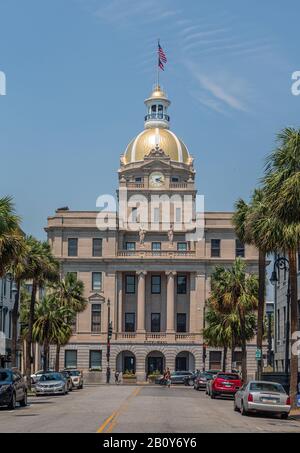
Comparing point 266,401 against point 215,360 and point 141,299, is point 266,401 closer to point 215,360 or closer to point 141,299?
point 215,360

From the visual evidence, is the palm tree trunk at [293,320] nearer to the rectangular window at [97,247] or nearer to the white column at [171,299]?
the white column at [171,299]

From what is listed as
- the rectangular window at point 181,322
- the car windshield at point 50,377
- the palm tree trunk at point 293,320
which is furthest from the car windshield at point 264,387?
the rectangular window at point 181,322

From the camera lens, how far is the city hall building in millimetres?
96562

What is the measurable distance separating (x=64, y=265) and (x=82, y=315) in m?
6.35

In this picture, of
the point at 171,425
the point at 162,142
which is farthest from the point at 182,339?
the point at 171,425

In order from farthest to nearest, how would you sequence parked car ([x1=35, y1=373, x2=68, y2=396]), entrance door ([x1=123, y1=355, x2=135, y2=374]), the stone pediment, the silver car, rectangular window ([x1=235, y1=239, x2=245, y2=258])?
rectangular window ([x1=235, y1=239, x2=245, y2=258]) → the stone pediment → entrance door ([x1=123, y1=355, x2=135, y2=374]) → parked car ([x1=35, y1=373, x2=68, y2=396]) → the silver car

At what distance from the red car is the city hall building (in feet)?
157

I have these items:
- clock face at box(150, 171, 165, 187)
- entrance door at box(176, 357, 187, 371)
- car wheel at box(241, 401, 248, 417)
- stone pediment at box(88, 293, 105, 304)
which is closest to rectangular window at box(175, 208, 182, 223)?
clock face at box(150, 171, 165, 187)

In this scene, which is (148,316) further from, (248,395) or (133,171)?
(248,395)

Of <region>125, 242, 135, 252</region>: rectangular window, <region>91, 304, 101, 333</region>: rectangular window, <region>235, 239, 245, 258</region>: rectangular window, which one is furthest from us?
<region>125, 242, 135, 252</region>: rectangular window

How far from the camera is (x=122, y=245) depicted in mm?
102750

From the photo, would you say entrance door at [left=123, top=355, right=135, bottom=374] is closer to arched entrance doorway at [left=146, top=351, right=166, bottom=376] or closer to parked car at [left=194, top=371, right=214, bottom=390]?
arched entrance doorway at [left=146, top=351, right=166, bottom=376]

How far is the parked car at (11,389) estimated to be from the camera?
31.5m

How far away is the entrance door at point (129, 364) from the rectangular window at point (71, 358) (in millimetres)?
5818
